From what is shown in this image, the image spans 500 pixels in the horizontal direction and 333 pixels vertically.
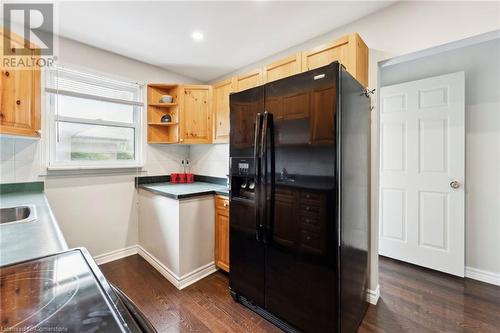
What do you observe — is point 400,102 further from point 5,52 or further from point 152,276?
point 5,52

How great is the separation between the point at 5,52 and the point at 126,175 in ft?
5.15

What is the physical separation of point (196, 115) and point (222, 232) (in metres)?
1.55

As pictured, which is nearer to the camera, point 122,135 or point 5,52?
point 5,52

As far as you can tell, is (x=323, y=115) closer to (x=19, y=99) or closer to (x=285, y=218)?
(x=285, y=218)

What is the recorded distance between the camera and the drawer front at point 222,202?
2.32 metres

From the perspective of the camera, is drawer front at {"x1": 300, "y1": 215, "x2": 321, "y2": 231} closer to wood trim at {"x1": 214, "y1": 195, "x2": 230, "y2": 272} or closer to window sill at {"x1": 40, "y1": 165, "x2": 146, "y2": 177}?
wood trim at {"x1": 214, "y1": 195, "x2": 230, "y2": 272}

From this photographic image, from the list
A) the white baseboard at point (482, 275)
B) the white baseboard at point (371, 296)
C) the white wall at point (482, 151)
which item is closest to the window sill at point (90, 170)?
the white baseboard at point (371, 296)

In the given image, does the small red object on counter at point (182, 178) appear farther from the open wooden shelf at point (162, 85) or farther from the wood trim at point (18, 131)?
the wood trim at point (18, 131)

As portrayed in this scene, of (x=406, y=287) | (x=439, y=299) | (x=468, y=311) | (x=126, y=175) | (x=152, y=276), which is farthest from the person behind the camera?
(x=126, y=175)

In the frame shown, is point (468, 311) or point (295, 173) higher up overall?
point (295, 173)

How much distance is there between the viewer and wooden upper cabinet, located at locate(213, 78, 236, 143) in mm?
2715

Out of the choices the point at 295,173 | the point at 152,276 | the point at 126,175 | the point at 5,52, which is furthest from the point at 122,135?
the point at 295,173

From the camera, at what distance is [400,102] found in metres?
2.63

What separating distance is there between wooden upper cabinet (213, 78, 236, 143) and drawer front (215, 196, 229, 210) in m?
0.76
